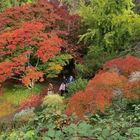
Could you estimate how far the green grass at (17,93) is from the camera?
21072 mm

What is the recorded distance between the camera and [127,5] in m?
21.3

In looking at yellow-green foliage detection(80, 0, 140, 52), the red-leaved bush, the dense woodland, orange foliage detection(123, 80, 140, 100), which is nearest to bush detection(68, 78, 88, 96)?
the dense woodland

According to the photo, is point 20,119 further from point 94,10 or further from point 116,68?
point 94,10

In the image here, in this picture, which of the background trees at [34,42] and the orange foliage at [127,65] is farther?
the background trees at [34,42]

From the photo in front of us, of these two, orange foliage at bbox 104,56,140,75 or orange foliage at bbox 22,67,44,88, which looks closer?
orange foliage at bbox 104,56,140,75

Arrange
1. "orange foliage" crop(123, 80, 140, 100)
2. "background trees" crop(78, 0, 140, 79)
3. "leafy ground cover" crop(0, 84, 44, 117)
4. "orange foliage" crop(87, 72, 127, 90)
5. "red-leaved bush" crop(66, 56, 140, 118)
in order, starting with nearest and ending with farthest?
"red-leaved bush" crop(66, 56, 140, 118) < "orange foliage" crop(123, 80, 140, 100) < "orange foliage" crop(87, 72, 127, 90) < "leafy ground cover" crop(0, 84, 44, 117) < "background trees" crop(78, 0, 140, 79)

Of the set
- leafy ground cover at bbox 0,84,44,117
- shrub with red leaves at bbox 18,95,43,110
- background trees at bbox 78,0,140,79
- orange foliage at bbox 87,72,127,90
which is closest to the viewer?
orange foliage at bbox 87,72,127,90

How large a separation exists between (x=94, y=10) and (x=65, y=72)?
4.06 metres

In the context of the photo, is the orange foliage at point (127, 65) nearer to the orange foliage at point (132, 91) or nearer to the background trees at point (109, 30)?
the orange foliage at point (132, 91)

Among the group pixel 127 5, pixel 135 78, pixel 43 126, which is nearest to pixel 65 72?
pixel 127 5

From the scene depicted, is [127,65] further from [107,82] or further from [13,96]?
[13,96]

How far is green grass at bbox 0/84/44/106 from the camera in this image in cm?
2107

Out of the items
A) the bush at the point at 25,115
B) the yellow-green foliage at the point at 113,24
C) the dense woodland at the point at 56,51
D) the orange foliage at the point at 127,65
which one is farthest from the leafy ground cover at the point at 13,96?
the orange foliage at the point at 127,65

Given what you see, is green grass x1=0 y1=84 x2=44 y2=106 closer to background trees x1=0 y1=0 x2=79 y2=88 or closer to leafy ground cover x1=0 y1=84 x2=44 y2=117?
leafy ground cover x1=0 y1=84 x2=44 y2=117
